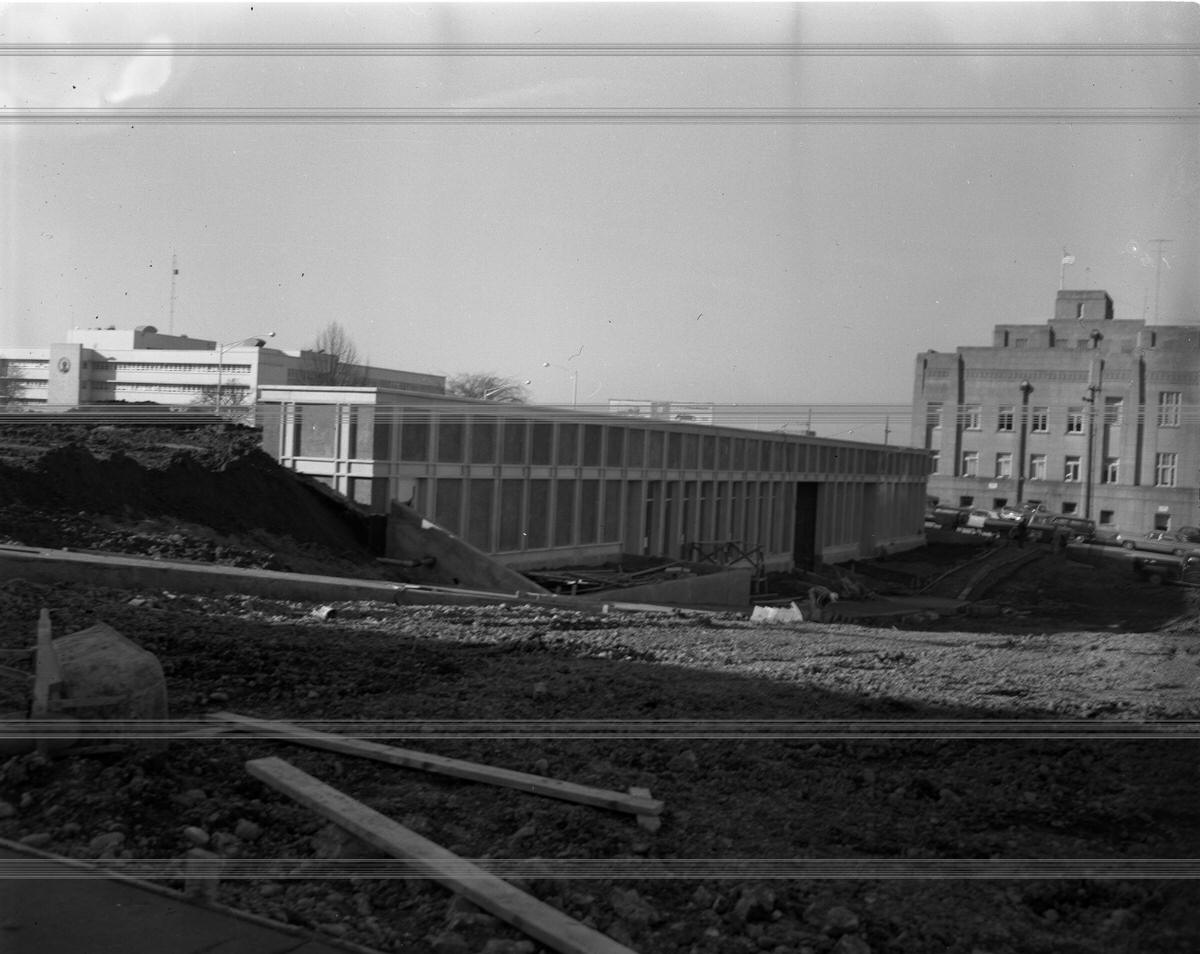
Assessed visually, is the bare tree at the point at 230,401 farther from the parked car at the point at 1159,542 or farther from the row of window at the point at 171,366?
the parked car at the point at 1159,542

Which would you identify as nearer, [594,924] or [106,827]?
[594,924]

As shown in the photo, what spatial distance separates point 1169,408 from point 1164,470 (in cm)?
31

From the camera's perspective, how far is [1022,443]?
23.5ft

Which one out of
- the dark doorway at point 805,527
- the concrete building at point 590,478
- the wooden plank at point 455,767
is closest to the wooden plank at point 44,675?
the wooden plank at point 455,767

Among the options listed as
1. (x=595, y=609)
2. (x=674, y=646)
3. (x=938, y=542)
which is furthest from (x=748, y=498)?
(x=674, y=646)

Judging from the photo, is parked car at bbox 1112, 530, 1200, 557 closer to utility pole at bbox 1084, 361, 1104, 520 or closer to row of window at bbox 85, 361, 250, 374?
utility pole at bbox 1084, 361, 1104, 520

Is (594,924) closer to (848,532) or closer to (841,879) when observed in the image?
(841,879)

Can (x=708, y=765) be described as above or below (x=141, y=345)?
below

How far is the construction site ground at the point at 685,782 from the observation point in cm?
389

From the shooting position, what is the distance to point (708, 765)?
5.35 metres

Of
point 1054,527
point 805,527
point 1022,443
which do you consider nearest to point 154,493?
point 1054,527

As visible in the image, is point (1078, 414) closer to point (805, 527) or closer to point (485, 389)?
point (485, 389)

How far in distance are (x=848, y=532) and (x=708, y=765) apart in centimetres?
2999

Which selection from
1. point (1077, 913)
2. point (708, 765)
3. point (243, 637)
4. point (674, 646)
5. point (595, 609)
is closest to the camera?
point (1077, 913)
